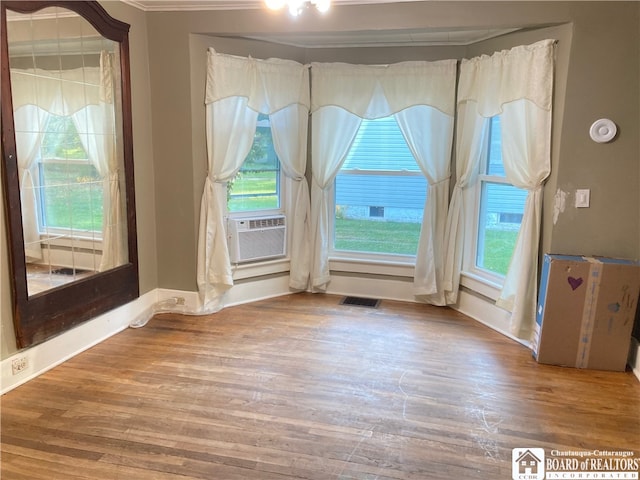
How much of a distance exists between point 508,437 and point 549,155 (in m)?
1.89

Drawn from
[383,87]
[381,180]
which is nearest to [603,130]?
[383,87]

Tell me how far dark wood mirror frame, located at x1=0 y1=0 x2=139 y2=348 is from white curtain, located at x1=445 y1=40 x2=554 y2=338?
2724 mm

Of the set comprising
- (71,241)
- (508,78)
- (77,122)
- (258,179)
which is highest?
(508,78)

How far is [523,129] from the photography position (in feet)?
11.0

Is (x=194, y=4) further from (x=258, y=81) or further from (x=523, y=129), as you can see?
(x=523, y=129)

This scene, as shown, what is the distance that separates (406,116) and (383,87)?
32 cm

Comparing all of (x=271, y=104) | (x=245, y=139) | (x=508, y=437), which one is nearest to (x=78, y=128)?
(x=245, y=139)

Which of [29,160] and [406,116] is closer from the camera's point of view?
[29,160]

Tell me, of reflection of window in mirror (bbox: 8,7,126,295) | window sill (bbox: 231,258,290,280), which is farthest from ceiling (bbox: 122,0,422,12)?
window sill (bbox: 231,258,290,280)

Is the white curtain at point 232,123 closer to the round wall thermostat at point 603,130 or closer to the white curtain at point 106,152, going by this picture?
the white curtain at point 106,152

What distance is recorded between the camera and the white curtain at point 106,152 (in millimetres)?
3254

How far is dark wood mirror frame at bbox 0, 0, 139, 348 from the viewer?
8.54 ft

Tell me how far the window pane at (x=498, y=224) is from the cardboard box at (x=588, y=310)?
666 mm

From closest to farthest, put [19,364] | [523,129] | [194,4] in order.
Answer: [19,364] → [523,129] → [194,4]
